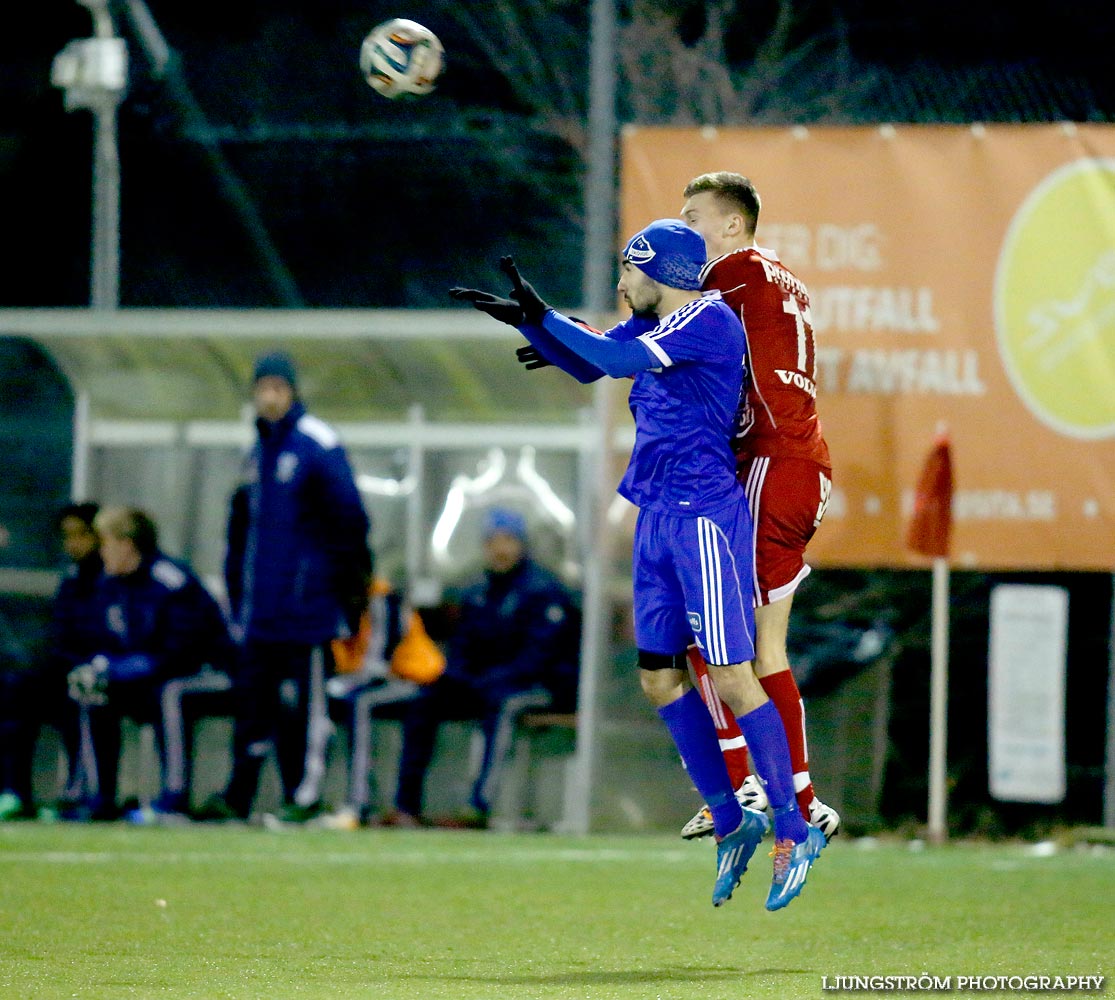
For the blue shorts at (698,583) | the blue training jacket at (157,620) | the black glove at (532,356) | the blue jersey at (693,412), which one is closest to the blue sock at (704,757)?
the blue shorts at (698,583)

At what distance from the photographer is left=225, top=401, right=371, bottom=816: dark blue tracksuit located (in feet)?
35.8

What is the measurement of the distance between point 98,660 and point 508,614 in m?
2.02

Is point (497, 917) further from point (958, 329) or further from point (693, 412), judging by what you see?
point (958, 329)

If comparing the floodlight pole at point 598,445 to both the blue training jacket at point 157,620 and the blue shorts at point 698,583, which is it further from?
the blue shorts at point 698,583

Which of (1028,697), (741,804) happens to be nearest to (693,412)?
(741,804)

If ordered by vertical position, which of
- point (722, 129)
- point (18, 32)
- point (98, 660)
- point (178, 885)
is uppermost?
point (18, 32)

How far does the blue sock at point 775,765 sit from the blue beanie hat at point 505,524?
4.74m

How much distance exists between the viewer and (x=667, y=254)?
6727 millimetres

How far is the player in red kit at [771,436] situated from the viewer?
22.7 ft

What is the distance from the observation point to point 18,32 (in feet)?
53.4

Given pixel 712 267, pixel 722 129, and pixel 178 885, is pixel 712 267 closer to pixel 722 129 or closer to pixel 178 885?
pixel 178 885

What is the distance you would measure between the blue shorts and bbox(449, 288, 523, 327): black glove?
77cm

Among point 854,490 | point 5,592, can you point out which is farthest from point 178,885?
point 5,592

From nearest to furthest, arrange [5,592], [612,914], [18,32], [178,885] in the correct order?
1. [612,914]
2. [178,885]
3. [5,592]
4. [18,32]
